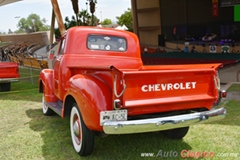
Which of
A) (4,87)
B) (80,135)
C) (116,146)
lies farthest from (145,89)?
(4,87)

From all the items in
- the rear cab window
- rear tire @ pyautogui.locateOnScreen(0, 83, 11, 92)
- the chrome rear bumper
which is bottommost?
rear tire @ pyautogui.locateOnScreen(0, 83, 11, 92)

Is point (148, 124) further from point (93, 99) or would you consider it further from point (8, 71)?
point (8, 71)

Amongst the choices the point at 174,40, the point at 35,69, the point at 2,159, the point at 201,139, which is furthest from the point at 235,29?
the point at 2,159

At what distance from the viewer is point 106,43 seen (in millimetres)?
5199

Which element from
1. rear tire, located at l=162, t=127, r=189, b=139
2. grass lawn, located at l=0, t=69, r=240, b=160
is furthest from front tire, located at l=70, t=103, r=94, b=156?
rear tire, located at l=162, t=127, r=189, b=139

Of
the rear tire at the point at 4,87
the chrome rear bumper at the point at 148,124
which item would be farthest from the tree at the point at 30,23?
the chrome rear bumper at the point at 148,124

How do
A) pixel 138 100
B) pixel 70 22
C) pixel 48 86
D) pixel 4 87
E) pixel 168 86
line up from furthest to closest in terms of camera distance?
pixel 70 22 → pixel 4 87 → pixel 48 86 → pixel 168 86 → pixel 138 100

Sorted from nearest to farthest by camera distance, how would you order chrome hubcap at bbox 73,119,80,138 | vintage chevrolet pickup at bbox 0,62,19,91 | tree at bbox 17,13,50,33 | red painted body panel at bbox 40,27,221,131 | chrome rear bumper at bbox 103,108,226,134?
chrome rear bumper at bbox 103,108,226,134 → red painted body panel at bbox 40,27,221,131 → chrome hubcap at bbox 73,119,80,138 → vintage chevrolet pickup at bbox 0,62,19,91 → tree at bbox 17,13,50,33

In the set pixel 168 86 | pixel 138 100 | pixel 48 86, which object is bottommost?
pixel 48 86

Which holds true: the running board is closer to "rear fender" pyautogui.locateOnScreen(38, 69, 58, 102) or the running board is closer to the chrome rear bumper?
"rear fender" pyautogui.locateOnScreen(38, 69, 58, 102)

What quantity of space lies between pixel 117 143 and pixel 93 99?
1.34 m

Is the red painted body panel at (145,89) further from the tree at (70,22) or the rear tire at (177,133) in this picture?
the tree at (70,22)

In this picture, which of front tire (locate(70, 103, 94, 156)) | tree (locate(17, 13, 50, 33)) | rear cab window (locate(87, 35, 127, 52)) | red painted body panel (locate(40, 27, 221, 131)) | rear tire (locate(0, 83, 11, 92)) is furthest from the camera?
tree (locate(17, 13, 50, 33))

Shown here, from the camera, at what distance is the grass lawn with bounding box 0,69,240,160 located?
13.3 ft
